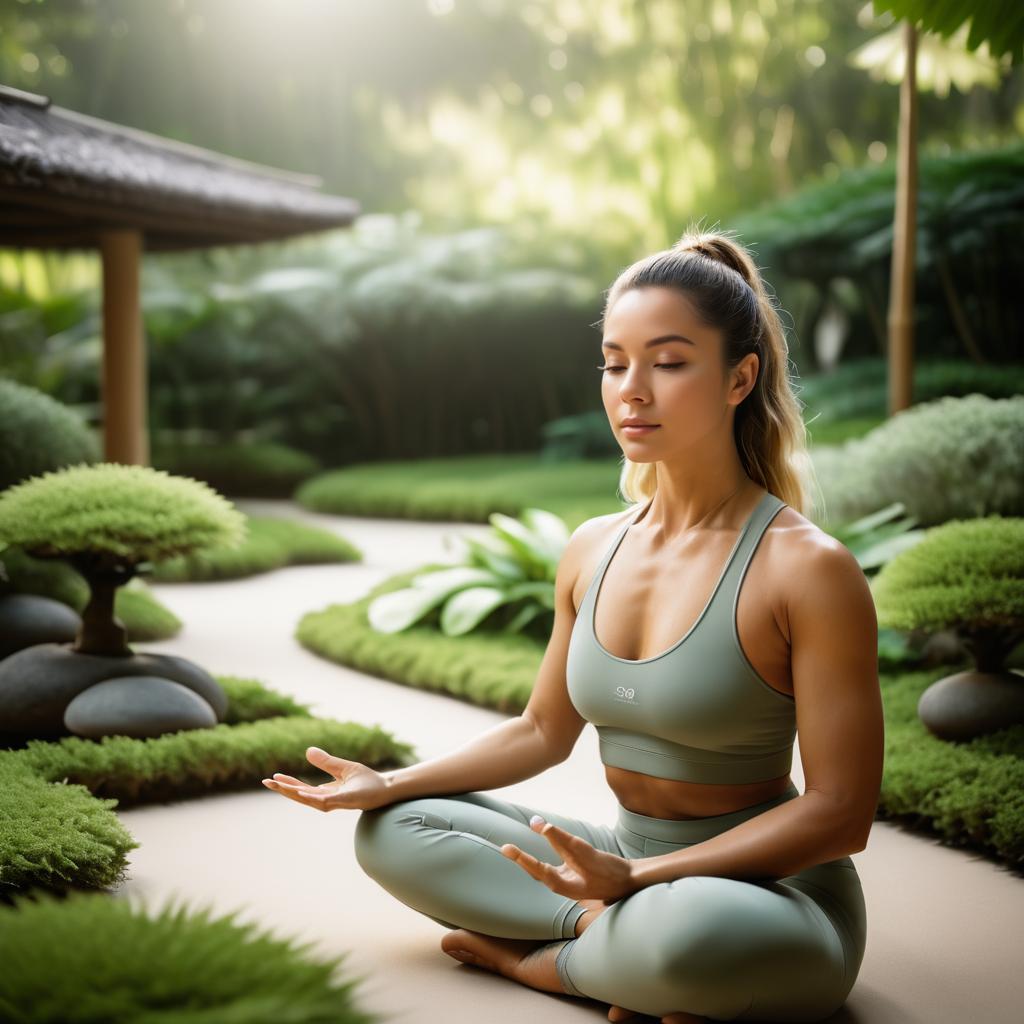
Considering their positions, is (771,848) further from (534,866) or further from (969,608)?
(969,608)

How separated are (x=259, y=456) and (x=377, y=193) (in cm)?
910

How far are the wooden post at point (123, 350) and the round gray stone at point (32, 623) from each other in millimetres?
1936

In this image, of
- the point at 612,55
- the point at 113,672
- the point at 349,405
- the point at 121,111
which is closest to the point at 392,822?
the point at 113,672

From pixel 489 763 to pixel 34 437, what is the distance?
14.1 feet

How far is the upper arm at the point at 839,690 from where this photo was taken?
1934 mm

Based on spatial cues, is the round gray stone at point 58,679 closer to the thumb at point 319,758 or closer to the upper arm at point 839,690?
the thumb at point 319,758

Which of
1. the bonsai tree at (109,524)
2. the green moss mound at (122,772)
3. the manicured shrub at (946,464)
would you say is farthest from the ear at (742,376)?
the manicured shrub at (946,464)

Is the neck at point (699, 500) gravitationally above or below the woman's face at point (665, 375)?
below

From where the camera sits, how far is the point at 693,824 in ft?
7.20

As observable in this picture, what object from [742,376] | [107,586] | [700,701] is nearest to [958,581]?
[742,376]

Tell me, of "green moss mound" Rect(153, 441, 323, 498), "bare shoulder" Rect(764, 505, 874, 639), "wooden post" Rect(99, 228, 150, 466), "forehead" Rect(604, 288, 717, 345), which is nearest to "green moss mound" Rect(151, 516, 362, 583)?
"wooden post" Rect(99, 228, 150, 466)

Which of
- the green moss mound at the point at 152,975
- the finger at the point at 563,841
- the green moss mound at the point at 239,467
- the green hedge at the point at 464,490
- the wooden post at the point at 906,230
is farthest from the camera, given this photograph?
the green moss mound at the point at 239,467

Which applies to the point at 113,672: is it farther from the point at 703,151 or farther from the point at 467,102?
the point at 467,102

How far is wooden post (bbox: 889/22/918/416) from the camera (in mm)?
6668
